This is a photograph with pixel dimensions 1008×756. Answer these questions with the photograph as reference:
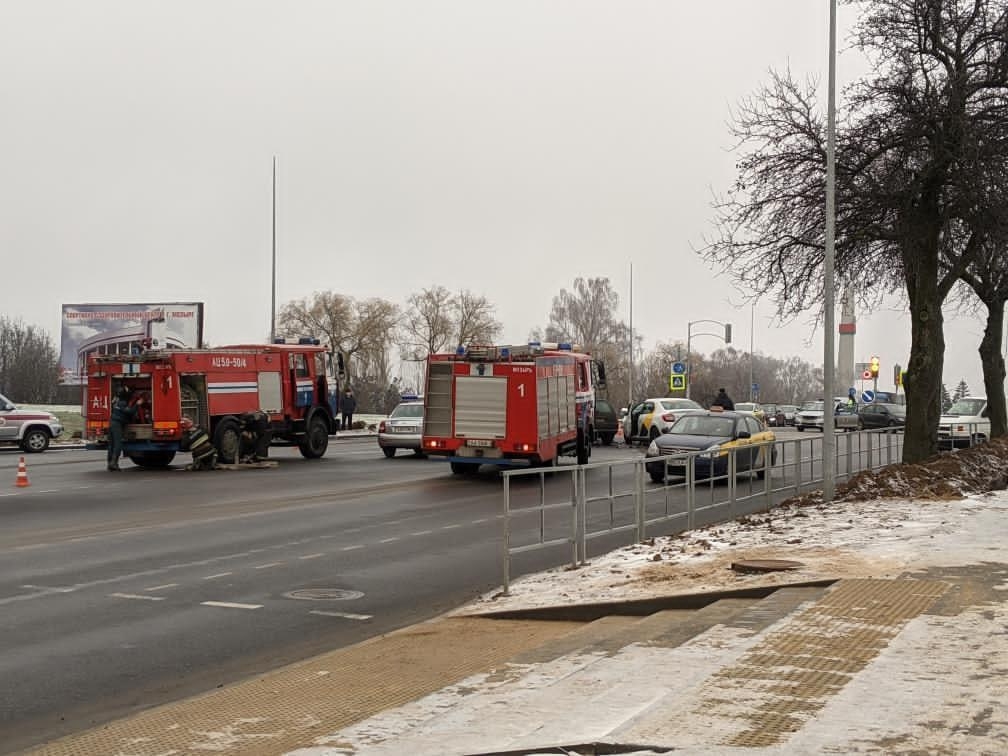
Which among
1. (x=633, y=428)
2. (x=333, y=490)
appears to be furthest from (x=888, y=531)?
(x=633, y=428)

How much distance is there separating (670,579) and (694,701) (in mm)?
4805

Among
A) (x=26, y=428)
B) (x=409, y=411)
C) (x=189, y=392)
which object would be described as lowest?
(x=26, y=428)

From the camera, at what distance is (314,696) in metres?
7.28

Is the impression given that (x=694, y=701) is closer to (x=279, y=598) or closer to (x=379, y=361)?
(x=279, y=598)

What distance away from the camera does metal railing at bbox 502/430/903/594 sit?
12281 millimetres

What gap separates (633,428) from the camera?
4072 centimetres

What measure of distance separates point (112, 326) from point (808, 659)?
61745 mm

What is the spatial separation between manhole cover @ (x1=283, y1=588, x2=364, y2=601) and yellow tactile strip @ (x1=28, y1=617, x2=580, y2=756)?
1.56m

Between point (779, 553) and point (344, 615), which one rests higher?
point (779, 553)

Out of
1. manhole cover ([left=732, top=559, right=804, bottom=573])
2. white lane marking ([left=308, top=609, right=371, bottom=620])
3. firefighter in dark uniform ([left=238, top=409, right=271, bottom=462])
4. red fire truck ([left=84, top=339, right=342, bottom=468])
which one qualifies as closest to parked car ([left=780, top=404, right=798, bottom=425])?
red fire truck ([left=84, top=339, right=342, bottom=468])

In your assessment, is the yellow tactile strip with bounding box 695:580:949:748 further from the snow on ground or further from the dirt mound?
the dirt mound

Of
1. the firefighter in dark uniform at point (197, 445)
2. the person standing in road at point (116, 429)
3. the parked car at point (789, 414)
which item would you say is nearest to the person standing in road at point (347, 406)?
the firefighter in dark uniform at point (197, 445)

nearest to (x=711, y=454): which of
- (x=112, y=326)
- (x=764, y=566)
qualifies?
(x=764, y=566)

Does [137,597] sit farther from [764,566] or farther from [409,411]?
[409,411]
